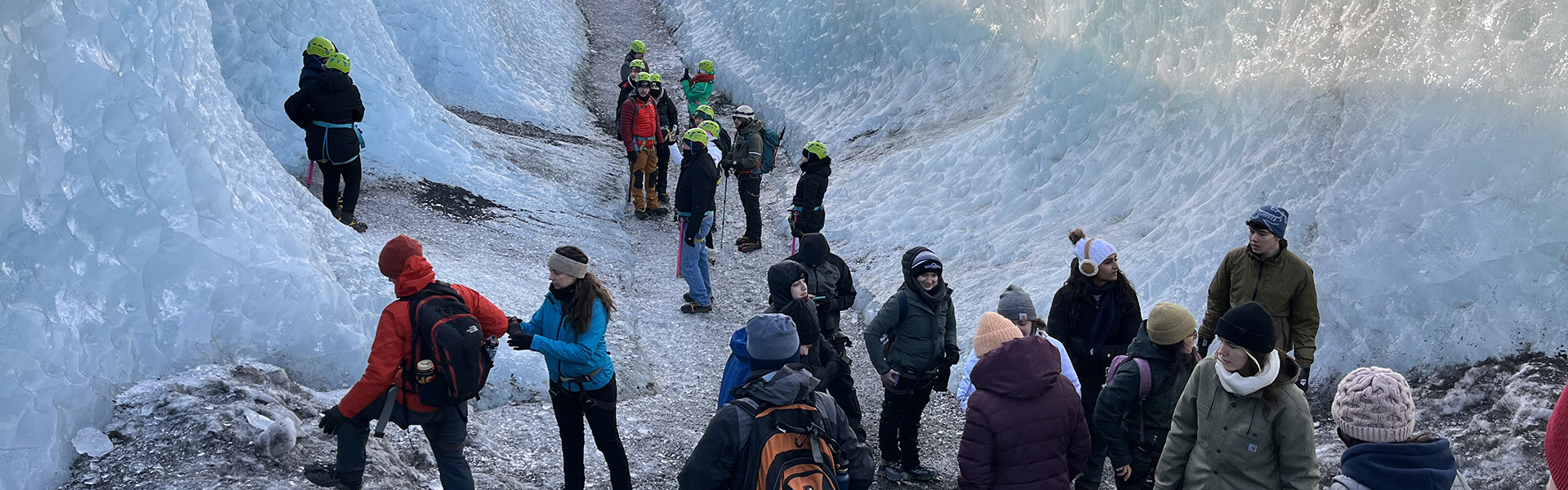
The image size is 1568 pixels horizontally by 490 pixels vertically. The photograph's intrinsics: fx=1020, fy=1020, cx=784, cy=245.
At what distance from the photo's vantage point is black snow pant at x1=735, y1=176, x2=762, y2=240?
1209 cm

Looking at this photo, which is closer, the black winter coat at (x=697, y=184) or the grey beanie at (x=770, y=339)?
the grey beanie at (x=770, y=339)

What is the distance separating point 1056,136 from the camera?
1218 cm

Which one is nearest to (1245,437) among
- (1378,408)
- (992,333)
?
(1378,408)

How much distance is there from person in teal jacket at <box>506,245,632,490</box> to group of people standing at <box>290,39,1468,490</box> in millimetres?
12

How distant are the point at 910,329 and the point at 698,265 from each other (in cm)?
433

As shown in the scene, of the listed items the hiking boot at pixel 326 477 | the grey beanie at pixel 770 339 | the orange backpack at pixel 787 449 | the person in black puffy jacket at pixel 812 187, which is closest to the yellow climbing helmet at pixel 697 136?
the person in black puffy jacket at pixel 812 187

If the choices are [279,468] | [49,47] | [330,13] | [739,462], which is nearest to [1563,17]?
[739,462]

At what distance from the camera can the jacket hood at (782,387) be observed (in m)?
3.81

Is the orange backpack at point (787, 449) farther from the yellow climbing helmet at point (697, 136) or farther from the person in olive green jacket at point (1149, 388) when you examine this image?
the yellow climbing helmet at point (697, 136)

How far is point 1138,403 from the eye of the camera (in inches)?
194

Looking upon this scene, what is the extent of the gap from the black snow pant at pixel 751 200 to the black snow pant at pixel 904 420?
5652 mm

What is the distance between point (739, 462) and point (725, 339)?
600cm

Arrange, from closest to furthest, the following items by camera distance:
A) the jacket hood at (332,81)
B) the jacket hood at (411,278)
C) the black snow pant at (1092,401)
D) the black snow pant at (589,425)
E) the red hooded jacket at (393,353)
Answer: the red hooded jacket at (393,353) → the jacket hood at (411,278) → the black snow pant at (589,425) → the black snow pant at (1092,401) → the jacket hood at (332,81)

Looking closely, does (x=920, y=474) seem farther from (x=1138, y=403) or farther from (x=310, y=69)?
(x=310, y=69)
